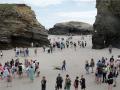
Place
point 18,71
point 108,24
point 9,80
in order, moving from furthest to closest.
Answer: point 108,24 < point 18,71 < point 9,80

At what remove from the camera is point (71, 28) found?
127188mm

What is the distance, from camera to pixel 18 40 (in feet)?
206

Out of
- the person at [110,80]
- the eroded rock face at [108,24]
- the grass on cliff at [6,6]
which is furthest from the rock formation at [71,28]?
the person at [110,80]

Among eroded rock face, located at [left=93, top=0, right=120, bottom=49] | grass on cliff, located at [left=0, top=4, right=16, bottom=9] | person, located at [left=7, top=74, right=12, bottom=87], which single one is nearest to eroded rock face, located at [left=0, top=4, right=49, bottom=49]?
grass on cliff, located at [left=0, top=4, right=16, bottom=9]

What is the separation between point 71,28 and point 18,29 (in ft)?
216

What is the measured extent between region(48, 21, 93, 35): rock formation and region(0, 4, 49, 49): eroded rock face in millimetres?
59948

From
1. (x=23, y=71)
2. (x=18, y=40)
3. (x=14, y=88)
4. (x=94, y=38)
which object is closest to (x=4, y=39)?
(x=18, y=40)

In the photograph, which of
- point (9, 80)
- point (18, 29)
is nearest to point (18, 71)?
point (9, 80)

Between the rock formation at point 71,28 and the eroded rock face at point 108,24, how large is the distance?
215 feet

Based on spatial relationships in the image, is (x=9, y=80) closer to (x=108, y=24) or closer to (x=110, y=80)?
(x=110, y=80)

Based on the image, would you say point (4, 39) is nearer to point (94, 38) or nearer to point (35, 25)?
point (35, 25)

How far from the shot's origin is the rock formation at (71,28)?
414 feet

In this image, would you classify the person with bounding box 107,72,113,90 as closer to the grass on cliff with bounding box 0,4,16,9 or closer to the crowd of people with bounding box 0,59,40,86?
the crowd of people with bounding box 0,59,40,86

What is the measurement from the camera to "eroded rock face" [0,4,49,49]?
200 feet
